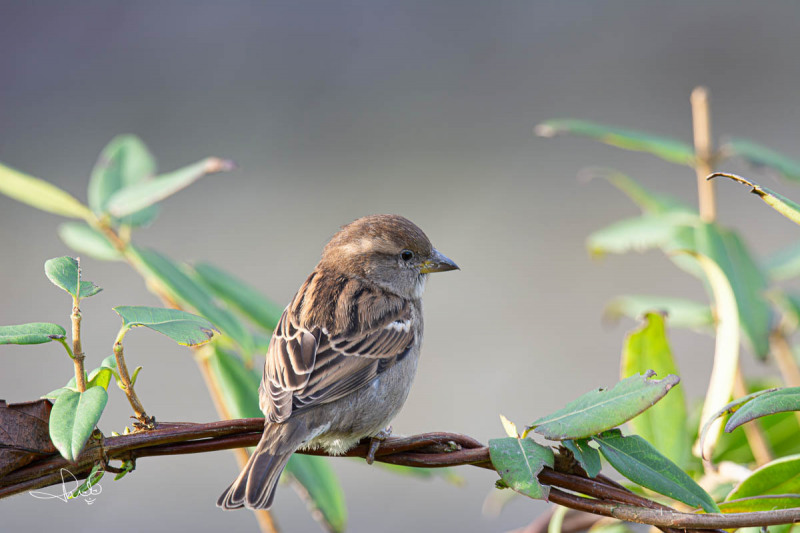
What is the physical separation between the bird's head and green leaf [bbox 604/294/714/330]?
1.82 ft

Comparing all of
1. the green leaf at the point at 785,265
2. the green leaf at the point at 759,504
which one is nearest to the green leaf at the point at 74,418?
the green leaf at the point at 759,504

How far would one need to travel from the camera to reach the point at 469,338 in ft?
20.5

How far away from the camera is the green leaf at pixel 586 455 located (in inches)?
50.4

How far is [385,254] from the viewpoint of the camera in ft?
8.77

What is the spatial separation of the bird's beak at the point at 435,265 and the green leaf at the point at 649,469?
1425 mm

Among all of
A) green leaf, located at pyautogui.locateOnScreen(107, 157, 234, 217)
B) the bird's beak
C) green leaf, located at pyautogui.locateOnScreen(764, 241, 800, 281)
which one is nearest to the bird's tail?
green leaf, located at pyautogui.locateOnScreen(107, 157, 234, 217)

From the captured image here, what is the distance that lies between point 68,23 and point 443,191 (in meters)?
4.48

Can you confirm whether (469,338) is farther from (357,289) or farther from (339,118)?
(357,289)

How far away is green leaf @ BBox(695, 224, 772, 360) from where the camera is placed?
1892 mm

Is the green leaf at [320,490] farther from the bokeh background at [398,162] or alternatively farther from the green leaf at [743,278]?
the bokeh background at [398,162]

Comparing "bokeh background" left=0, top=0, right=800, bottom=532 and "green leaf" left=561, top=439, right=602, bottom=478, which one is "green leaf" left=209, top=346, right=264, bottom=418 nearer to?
"green leaf" left=561, top=439, right=602, bottom=478

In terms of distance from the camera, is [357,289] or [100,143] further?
[100,143]

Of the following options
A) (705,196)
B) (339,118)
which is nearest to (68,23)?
(339,118)

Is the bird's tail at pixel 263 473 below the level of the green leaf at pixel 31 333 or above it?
below
